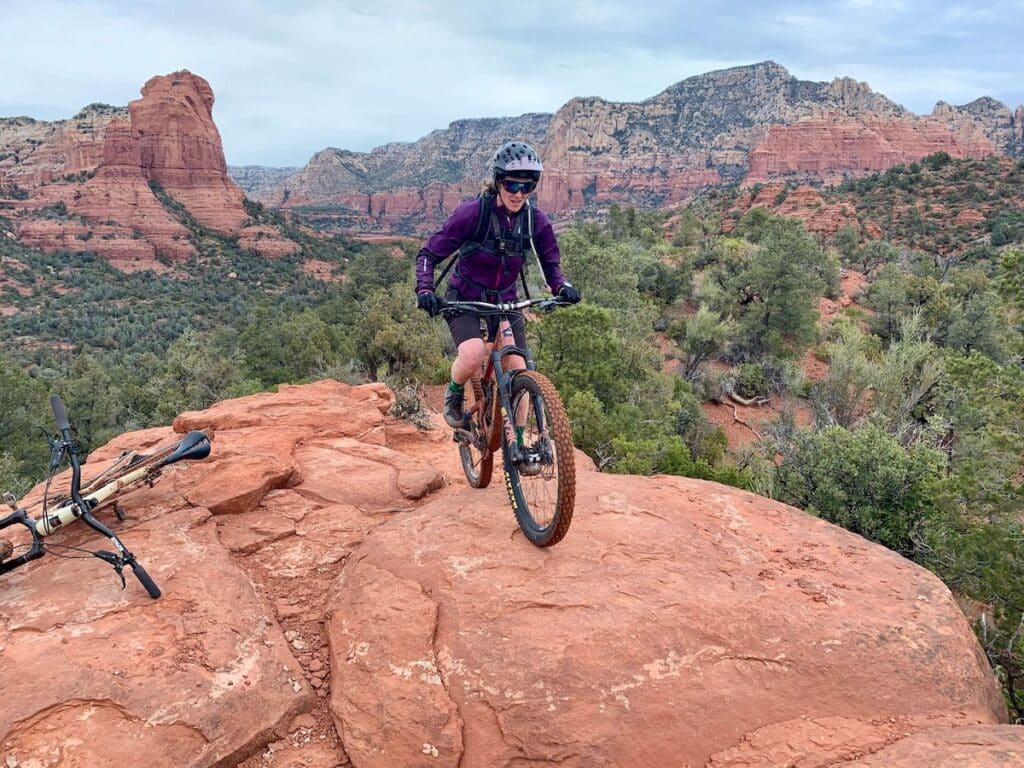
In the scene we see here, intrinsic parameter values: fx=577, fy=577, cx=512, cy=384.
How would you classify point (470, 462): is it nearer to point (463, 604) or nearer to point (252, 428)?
point (463, 604)

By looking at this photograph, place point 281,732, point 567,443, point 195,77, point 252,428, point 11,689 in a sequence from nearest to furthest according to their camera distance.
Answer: point 11,689 < point 281,732 < point 567,443 < point 252,428 < point 195,77

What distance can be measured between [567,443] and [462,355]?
138cm

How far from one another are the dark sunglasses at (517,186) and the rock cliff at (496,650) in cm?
238

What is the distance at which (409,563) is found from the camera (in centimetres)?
383

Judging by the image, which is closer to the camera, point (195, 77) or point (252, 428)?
point (252, 428)

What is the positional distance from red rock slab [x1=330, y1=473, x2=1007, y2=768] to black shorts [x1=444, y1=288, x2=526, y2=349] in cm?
147

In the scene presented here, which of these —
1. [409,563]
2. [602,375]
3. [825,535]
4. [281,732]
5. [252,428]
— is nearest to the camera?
[281,732]

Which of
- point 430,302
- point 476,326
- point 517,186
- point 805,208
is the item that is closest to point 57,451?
point 430,302

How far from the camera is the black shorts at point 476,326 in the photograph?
4.48 m

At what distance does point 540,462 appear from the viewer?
147 inches

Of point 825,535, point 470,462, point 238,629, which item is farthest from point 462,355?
point 825,535

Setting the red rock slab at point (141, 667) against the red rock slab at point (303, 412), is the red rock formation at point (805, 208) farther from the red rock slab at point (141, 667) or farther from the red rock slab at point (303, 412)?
the red rock slab at point (141, 667)

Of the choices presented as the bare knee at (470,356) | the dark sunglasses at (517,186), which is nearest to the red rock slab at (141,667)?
the bare knee at (470,356)

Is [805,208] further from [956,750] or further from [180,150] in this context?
[180,150]
